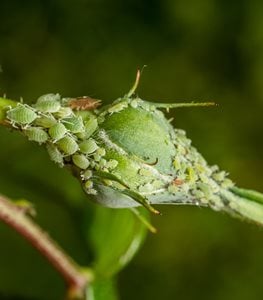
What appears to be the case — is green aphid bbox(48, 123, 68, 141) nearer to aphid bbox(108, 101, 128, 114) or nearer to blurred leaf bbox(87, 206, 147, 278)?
aphid bbox(108, 101, 128, 114)

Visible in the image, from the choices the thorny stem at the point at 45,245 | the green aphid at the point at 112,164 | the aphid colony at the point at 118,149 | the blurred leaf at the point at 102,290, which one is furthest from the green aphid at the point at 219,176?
the blurred leaf at the point at 102,290

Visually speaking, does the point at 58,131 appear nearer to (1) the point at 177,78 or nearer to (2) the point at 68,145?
(2) the point at 68,145

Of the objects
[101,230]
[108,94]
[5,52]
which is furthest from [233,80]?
[101,230]

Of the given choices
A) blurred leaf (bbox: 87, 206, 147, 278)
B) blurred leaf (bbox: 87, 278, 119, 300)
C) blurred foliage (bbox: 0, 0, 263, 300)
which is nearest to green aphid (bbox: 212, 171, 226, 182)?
blurred leaf (bbox: 87, 206, 147, 278)

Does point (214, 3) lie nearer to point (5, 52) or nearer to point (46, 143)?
point (5, 52)

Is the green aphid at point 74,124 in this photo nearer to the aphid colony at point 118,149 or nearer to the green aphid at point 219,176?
the aphid colony at point 118,149

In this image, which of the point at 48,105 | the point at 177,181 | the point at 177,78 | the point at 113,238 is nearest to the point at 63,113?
the point at 48,105

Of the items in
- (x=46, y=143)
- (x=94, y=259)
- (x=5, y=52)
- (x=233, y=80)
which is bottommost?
(x=46, y=143)
